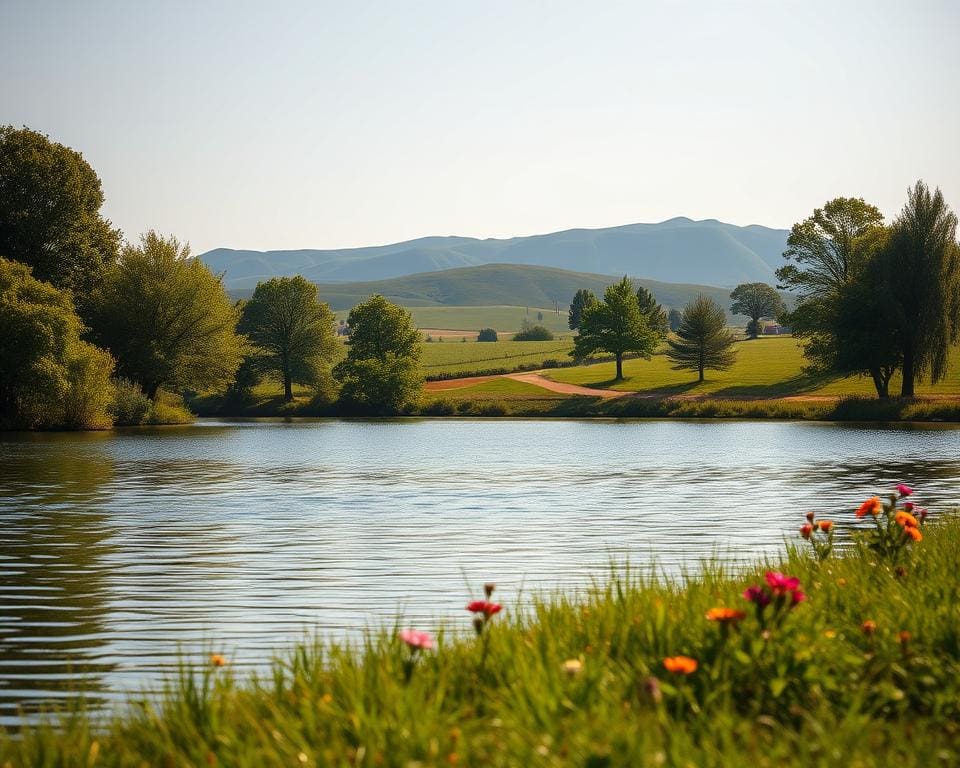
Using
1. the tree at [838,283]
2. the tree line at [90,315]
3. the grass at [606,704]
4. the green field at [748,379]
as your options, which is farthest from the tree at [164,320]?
the grass at [606,704]

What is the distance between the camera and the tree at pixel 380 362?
3521 inches

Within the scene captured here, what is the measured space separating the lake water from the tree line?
22.1 feet

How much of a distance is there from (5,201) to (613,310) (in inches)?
2308

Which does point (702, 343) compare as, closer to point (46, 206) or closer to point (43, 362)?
point (46, 206)

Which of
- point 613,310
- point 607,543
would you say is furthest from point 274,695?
point 613,310

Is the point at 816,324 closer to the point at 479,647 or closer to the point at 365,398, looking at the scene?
the point at 365,398

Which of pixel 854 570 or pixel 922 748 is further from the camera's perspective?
pixel 854 570

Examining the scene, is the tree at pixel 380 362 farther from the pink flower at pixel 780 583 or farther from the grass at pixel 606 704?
the pink flower at pixel 780 583

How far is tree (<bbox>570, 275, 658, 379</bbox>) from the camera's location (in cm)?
10256

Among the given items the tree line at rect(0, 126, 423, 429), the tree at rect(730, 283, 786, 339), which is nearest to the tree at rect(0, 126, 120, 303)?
the tree line at rect(0, 126, 423, 429)

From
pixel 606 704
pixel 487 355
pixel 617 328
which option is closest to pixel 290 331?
pixel 617 328

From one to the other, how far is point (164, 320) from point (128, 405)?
7.21 m

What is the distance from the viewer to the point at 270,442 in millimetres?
55375

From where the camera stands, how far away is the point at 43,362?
2188 inches
